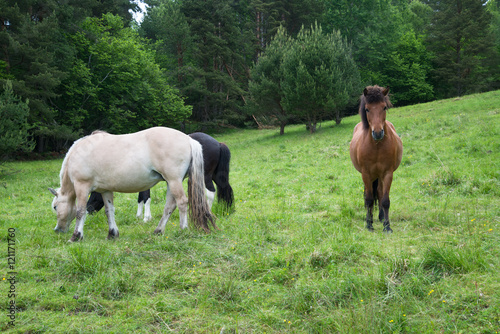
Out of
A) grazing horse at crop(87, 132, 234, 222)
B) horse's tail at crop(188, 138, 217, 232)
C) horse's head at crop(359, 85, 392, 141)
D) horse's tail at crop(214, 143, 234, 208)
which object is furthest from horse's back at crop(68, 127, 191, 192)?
horse's head at crop(359, 85, 392, 141)

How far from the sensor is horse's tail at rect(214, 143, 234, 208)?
23.7ft

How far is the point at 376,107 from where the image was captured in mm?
5230

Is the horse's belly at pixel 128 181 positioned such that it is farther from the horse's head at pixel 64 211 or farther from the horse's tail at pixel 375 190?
the horse's tail at pixel 375 190

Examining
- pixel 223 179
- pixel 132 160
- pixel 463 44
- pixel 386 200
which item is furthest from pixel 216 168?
pixel 463 44

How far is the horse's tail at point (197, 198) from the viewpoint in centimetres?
559

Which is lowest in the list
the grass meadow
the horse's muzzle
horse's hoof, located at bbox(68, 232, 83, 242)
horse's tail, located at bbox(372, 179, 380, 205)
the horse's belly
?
horse's hoof, located at bbox(68, 232, 83, 242)

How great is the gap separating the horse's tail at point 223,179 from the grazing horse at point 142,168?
144 cm

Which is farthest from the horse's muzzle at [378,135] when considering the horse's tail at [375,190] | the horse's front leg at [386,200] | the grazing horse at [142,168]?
the grazing horse at [142,168]

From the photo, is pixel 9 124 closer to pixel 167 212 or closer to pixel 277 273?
pixel 167 212

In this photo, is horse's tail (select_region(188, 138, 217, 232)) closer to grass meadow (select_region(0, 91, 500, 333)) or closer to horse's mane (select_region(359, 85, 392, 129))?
grass meadow (select_region(0, 91, 500, 333))

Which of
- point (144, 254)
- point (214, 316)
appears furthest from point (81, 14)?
point (214, 316)

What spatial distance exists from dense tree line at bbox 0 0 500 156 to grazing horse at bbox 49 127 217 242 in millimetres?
12082

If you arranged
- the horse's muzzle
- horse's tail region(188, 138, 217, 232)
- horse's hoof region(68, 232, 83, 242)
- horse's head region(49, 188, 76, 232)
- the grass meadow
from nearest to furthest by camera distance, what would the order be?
the grass meadow < the horse's muzzle < horse's hoof region(68, 232, 83, 242) < horse's tail region(188, 138, 217, 232) < horse's head region(49, 188, 76, 232)

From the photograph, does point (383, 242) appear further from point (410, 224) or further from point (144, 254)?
point (144, 254)
